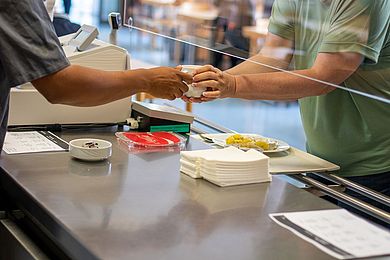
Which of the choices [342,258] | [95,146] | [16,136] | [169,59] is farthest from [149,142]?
[169,59]

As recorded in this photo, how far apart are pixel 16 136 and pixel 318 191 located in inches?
39.7

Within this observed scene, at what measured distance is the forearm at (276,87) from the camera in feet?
7.61

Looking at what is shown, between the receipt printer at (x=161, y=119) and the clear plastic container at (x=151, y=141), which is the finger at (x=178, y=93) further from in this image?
the receipt printer at (x=161, y=119)

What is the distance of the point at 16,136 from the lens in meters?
2.24

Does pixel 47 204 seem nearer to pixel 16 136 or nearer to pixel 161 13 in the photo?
pixel 16 136

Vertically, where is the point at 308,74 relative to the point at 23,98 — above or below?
above

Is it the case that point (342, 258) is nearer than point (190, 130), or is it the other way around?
point (342, 258)

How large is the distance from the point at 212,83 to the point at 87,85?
23.3 inches

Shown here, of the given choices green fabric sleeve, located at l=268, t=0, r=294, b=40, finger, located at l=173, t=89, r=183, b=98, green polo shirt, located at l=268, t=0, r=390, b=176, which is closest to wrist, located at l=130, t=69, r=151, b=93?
finger, located at l=173, t=89, r=183, b=98

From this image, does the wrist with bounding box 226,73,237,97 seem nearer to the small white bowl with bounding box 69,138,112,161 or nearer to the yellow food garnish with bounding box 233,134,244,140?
the yellow food garnish with bounding box 233,134,244,140

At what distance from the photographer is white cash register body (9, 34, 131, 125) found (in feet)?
7.54

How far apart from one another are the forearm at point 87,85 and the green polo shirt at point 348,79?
→ 0.66 meters

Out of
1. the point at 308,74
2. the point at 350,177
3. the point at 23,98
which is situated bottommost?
the point at 350,177

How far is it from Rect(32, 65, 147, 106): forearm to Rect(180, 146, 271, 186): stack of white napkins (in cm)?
26
